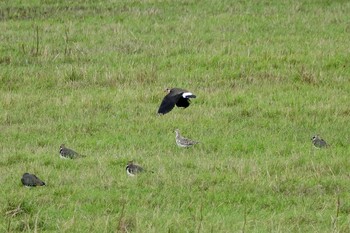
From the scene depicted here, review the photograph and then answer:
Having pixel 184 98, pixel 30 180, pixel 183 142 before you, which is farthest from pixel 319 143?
pixel 30 180

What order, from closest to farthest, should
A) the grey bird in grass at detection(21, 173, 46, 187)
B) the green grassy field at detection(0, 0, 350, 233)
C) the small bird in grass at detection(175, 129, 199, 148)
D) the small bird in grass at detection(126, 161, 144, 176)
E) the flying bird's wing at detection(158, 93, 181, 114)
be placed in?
the green grassy field at detection(0, 0, 350, 233) < the grey bird in grass at detection(21, 173, 46, 187) < the small bird in grass at detection(126, 161, 144, 176) < the small bird in grass at detection(175, 129, 199, 148) < the flying bird's wing at detection(158, 93, 181, 114)

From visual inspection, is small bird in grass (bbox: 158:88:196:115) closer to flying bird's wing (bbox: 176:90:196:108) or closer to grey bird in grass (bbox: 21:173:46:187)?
flying bird's wing (bbox: 176:90:196:108)

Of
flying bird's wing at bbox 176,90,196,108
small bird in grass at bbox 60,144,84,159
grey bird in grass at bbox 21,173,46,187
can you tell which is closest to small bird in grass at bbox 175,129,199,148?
flying bird's wing at bbox 176,90,196,108

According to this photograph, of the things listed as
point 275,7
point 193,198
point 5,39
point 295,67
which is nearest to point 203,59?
point 295,67

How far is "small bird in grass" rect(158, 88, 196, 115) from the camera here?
13.3 m

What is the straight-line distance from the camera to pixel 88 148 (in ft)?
40.4

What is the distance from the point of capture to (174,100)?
43.8ft

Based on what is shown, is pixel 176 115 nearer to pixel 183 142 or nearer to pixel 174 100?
pixel 174 100

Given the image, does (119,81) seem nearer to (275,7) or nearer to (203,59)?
(203,59)

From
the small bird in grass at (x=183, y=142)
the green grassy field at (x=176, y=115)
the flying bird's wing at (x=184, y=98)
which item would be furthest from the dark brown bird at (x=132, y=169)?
the flying bird's wing at (x=184, y=98)

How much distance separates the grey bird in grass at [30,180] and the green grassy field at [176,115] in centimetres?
7

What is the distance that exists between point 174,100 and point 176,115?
897mm

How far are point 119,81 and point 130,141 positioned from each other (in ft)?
13.4

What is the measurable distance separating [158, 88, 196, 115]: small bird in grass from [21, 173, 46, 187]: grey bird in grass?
349 centimetres
